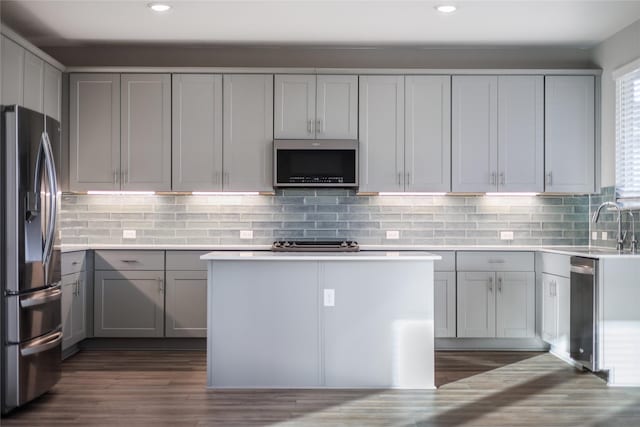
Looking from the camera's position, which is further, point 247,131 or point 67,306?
point 247,131

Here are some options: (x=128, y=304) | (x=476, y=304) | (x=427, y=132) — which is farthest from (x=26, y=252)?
(x=476, y=304)

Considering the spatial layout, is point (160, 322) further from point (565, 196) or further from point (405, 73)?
point (565, 196)

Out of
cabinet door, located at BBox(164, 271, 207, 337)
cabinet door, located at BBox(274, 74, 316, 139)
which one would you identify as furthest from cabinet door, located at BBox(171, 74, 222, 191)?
cabinet door, located at BBox(164, 271, 207, 337)

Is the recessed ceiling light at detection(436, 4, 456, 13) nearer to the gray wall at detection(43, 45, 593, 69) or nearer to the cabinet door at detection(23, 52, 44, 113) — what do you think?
the gray wall at detection(43, 45, 593, 69)

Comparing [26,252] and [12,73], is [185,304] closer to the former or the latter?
[26,252]

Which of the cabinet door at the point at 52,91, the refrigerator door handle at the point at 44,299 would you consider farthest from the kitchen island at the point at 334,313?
the cabinet door at the point at 52,91

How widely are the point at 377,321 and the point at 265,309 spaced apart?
2.31 feet

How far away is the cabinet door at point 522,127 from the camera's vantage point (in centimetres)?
542

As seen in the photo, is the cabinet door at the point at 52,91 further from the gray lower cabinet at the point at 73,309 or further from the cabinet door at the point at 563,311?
the cabinet door at the point at 563,311

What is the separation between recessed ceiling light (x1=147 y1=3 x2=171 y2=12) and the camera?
14.6ft

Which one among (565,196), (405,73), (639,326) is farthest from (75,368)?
(565,196)

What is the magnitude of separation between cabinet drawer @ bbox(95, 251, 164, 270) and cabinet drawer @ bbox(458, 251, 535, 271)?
8.33ft

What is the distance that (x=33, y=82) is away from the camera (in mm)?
4754

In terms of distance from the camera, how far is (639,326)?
411 cm
